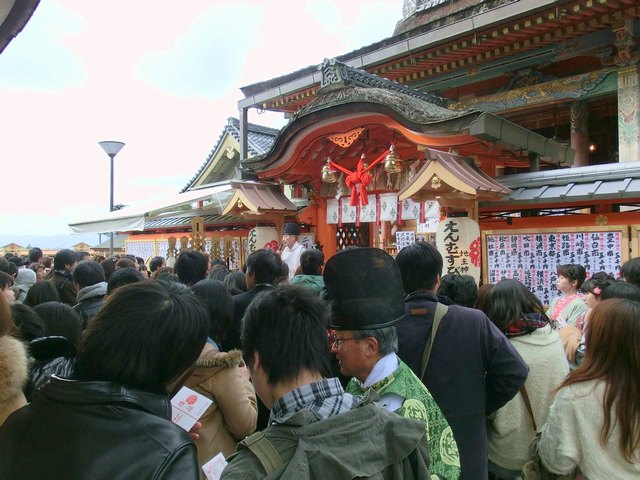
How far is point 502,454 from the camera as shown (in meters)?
2.91

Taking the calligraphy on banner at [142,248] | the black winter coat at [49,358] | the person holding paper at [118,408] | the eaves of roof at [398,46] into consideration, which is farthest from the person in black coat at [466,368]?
the calligraphy on banner at [142,248]

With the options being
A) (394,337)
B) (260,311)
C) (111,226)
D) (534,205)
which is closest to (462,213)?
(534,205)

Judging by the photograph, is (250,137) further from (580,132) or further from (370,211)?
(580,132)

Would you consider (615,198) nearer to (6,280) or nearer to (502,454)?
(502,454)

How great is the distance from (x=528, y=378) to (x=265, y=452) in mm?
2125

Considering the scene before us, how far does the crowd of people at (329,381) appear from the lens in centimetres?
126

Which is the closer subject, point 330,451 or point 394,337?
point 330,451

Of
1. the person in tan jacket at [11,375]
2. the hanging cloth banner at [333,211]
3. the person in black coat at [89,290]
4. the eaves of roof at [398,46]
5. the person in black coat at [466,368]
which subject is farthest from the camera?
the hanging cloth banner at [333,211]

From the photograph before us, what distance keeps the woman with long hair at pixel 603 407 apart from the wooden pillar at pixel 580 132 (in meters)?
9.03

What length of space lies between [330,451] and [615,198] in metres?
6.48

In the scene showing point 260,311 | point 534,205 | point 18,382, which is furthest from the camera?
point 534,205

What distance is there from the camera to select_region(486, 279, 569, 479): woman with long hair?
113 inches

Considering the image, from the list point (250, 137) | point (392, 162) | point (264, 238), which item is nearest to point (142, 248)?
point (250, 137)

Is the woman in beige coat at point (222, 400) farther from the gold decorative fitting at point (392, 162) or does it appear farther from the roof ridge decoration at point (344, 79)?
the roof ridge decoration at point (344, 79)
